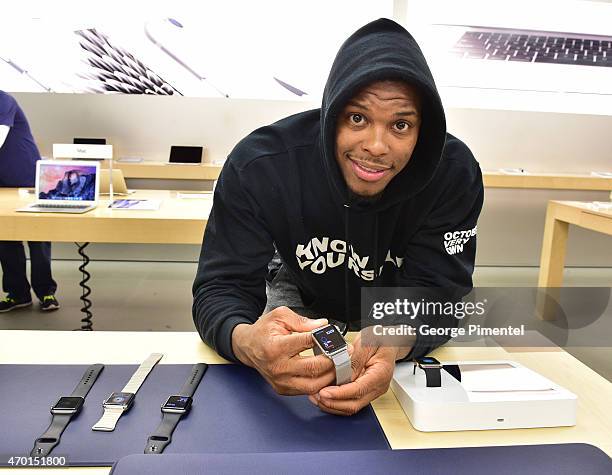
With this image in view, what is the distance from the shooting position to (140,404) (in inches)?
27.4

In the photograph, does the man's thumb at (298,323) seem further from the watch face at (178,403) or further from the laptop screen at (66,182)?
the laptop screen at (66,182)

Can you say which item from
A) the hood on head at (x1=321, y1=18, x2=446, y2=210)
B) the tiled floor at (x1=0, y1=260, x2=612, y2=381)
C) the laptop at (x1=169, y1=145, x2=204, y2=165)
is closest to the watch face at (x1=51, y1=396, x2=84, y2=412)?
the hood on head at (x1=321, y1=18, x2=446, y2=210)

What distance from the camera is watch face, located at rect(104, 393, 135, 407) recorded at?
0.67 meters

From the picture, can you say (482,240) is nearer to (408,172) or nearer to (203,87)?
(203,87)

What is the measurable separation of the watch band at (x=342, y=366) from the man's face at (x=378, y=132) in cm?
36

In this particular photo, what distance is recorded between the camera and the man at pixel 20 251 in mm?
2871

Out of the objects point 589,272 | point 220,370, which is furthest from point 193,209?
point 589,272

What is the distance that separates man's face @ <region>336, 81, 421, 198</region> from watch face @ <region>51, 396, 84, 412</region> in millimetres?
566

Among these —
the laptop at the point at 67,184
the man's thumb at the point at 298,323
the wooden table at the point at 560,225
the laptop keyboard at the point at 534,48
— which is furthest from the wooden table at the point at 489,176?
the man's thumb at the point at 298,323

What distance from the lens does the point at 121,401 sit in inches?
26.8

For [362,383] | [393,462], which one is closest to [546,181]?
[362,383]

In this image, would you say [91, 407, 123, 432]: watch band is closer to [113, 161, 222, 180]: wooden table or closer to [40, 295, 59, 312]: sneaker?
[40, 295, 59, 312]: sneaker

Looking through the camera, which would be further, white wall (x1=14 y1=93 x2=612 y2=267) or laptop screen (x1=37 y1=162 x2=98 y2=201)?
white wall (x1=14 y1=93 x2=612 y2=267)

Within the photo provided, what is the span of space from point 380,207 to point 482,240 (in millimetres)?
3342
